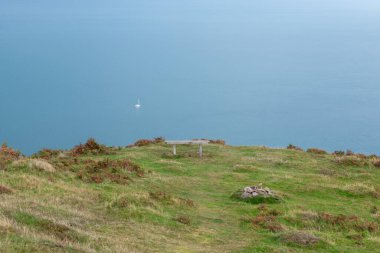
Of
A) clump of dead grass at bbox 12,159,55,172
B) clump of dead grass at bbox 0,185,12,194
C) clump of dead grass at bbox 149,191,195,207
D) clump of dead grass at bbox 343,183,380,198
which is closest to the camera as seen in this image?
clump of dead grass at bbox 0,185,12,194

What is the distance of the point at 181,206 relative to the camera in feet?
67.6

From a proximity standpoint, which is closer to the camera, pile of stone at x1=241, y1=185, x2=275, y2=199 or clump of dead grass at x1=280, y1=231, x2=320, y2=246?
clump of dead grass at x1=280, y1=231, x2=320, y2=246

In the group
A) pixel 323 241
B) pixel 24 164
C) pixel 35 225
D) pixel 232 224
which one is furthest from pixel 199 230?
pixel 24 164

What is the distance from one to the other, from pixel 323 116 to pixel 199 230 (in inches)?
7316

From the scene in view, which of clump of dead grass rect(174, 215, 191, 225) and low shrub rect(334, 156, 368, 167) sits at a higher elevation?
low shrub rect(334, 156, 368, 167)

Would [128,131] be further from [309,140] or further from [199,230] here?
[199,230]

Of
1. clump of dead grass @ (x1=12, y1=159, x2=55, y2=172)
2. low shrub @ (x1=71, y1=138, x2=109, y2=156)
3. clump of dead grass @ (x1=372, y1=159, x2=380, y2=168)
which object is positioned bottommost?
clump of dead grass @ (x1=372, y1=159, x2=380, y2=168)

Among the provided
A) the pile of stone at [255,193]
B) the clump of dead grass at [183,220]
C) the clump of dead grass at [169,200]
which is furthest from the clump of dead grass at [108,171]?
the clump of dead grass at [183,220]

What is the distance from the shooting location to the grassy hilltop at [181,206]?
14.0 m

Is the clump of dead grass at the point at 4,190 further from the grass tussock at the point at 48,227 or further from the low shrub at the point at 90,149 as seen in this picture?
the low shrub at the point at 90,149

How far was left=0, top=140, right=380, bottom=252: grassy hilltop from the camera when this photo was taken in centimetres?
1405

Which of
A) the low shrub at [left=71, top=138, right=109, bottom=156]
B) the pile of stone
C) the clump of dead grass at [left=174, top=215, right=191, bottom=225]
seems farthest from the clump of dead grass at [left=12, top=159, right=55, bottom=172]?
the low shrub at [left=71, top=138, right=109, bottom=156]

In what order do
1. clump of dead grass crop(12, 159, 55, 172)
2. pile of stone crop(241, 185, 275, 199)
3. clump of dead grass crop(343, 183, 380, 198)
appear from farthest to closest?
clump of dead grass crop(343, 183, 380, 198)
clump of dead grass crop(12, 159, 55, 172)
pile of stone crop(241, 185, 275, 199)

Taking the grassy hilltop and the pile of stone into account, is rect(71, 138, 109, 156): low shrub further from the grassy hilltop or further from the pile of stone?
the pile of stone
